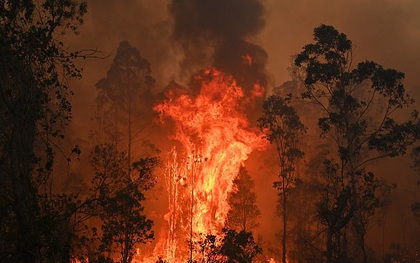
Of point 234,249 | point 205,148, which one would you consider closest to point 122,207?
point 234,249

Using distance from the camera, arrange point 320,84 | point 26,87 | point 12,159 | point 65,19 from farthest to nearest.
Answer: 1. point 320,84
2. point 65,19
3. point 26,87
4. point 12,159

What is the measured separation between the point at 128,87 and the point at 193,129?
8198mm

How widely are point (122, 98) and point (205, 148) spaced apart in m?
9.77

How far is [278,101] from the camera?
35250mm

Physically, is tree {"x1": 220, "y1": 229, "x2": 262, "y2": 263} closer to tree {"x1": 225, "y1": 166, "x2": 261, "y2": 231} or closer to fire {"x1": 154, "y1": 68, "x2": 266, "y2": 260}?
tree {"x1": 225, "y1": 166, "x2": 261, "y2": 231}

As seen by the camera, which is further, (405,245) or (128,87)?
(405,245)

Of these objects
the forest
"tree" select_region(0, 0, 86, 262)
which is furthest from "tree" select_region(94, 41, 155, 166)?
"tree" select_region(0, 0, 86, 262)

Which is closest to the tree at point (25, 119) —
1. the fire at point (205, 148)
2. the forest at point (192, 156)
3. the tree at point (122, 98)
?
the forest at point (192, 156)

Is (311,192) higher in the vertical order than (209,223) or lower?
higher

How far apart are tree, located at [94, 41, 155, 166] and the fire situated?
3.92 m

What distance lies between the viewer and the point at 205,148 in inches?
1628

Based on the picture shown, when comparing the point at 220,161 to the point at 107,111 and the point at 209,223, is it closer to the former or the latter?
the point at 209,223

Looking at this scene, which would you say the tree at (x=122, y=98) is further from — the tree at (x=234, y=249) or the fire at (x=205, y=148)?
the tree at (x=234, y=249)

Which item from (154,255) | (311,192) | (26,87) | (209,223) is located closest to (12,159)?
(26,87)
